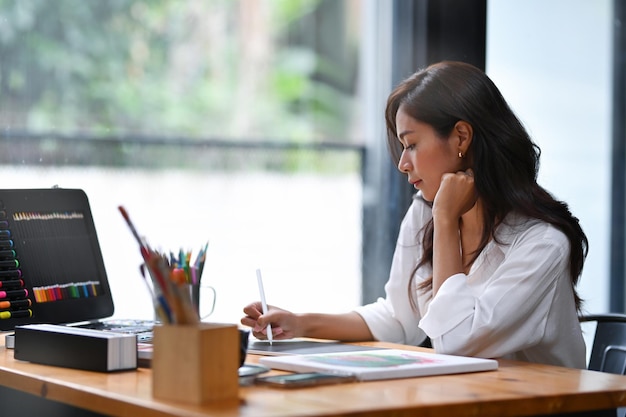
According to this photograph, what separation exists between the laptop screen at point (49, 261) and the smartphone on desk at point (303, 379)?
0.68 metres

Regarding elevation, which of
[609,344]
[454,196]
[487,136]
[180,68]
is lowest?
[609,344]

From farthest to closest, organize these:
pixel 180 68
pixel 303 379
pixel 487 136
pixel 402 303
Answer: pixel 180 68, pixel 402 303, pixel 487 136, pixel 303 379

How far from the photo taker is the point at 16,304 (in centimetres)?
176

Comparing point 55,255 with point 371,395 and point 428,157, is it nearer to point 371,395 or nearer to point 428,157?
point 428,157

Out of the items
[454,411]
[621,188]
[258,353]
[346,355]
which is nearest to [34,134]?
[258,353]

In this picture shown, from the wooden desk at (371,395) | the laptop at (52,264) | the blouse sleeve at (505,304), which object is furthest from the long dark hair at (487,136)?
the laptop at (52,264)

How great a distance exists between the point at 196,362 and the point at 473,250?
1011mm

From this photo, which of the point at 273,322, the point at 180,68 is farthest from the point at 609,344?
the point at 180,68

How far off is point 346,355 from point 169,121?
118 cm

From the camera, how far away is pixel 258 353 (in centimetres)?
161

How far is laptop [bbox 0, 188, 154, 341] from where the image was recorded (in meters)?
1.77

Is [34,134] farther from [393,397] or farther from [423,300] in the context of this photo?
[393,397]

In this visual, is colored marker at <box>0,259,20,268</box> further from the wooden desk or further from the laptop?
the wooden desk

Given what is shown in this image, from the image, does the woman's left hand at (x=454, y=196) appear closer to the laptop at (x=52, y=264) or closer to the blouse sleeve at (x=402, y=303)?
the blouse sleeve at (x=402, y=303)
